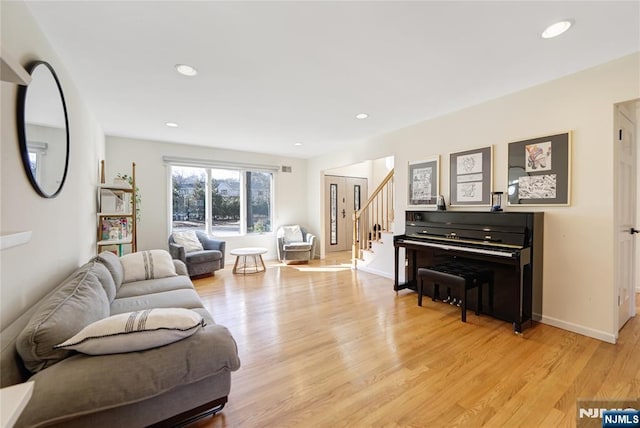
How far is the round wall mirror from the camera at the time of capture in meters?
1.53

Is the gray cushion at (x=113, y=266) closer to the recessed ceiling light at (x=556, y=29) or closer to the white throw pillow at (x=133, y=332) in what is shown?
the white throw pillow at (x=133, y=332)

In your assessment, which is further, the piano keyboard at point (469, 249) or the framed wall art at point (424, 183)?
the framed wall art at point (424, 183)

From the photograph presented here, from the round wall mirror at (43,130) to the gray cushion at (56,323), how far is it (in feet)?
2.33

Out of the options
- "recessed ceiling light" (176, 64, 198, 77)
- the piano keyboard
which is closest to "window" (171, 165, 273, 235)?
"recessed ceiling light" (176, 64, 198, 77)

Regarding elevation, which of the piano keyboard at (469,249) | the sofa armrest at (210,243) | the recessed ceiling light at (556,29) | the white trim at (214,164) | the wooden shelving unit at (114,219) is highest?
the recessed ceiling light at (556,29)

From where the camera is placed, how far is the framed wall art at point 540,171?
256 centimetres

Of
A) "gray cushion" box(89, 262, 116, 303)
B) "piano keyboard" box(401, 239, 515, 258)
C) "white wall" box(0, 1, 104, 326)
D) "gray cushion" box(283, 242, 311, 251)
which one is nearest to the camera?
"white wall" box(0, 1, 104, 326)

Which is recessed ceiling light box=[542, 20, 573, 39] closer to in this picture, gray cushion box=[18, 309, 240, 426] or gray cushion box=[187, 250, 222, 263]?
gray cushion box=[18, 309, 240, 426]

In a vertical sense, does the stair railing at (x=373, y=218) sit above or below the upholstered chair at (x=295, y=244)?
above

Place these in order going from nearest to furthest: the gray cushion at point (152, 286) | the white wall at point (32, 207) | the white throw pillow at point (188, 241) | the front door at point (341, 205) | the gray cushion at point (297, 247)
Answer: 1. the white wall at point (32, 207)
2. the gray cushion at point (152, 286)
3. the white throw pillow at point (188, 241)
4. the gray cushion at point (297, 247)
5. the front door at point (341, 205)

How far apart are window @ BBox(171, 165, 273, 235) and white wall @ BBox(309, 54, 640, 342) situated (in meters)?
4.67

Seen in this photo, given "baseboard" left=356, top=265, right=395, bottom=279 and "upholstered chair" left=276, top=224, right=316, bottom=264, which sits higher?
"upholstered chair" left=276, top=224, right=316, bottom=264

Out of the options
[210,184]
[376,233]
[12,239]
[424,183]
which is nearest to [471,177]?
[424,183]

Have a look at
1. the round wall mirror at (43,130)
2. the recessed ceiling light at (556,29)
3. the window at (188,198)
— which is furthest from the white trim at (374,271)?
the round wall mirror at (43,130)
